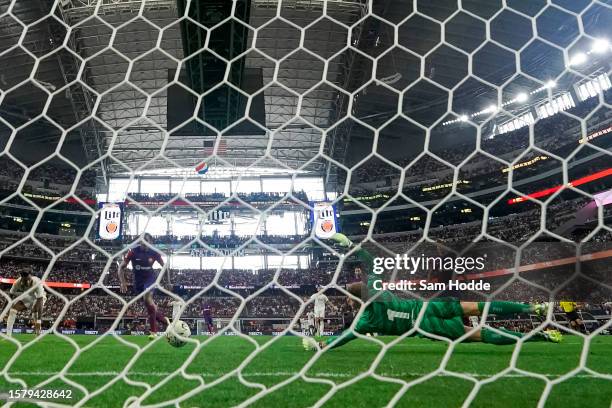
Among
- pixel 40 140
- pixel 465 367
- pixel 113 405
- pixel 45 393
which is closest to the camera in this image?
pixel 113 405

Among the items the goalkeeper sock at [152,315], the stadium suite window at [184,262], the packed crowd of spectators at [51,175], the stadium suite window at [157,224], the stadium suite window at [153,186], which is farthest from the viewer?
the stadium suite window at [153,186]

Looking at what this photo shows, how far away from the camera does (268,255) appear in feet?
Result: 71.8

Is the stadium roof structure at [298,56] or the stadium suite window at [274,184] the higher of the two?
the stadium roof structure at [298,56]

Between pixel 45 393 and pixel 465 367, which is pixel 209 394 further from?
pixel 465 367

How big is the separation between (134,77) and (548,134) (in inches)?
589

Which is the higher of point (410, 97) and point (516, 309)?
point (410, 97)

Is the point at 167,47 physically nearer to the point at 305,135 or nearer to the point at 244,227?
the point at 305,135

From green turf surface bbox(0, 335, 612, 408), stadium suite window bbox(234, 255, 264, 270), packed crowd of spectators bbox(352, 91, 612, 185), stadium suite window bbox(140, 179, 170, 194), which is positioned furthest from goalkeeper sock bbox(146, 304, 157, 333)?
stadium suite window bbox(234, 255, 264, 270)

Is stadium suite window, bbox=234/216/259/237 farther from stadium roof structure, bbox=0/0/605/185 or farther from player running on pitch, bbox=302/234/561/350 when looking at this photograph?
player running on pitch, bbox=302/234/561/350

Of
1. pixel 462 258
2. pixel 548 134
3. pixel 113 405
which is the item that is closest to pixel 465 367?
pixel 462 258

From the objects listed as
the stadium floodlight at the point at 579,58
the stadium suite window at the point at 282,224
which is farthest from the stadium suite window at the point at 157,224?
the stadium floodlight at the point at 579,58

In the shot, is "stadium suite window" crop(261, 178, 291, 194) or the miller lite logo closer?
the miller lite logo

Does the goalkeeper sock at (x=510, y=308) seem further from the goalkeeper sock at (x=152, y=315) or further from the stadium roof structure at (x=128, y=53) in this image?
the stadium roof structure at (x=128, y=53)

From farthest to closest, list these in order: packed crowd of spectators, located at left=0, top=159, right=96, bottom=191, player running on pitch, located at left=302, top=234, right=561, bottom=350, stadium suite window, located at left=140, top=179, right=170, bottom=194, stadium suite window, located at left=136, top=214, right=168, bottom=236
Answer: stadium suite window, located at left=140, top=179, right=170, bottom=194
stadium suite window, located at left=136, top=214, right=168, bottom=236
packed crowd of spectators, located at left=0, top=159, right=96, bottom=191
player running on pitch, located at left=302, top=234, right=561, bottom=350
